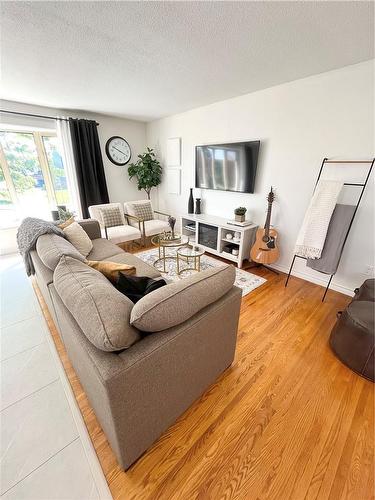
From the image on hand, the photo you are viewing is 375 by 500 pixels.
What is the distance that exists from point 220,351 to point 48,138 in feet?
13.5

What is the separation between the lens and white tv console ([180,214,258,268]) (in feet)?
9.09

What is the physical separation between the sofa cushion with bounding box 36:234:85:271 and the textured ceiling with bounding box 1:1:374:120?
1.39 metres

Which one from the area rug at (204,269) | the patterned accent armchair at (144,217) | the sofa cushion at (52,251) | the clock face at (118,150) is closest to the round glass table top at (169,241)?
the area rug at (204,269)

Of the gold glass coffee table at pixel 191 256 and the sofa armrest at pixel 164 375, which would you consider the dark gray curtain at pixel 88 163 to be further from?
the sofa armrest at pixel 164 375

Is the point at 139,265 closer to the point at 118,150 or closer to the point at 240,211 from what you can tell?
the point at 240,211

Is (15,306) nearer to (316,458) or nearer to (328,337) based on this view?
(316,458)

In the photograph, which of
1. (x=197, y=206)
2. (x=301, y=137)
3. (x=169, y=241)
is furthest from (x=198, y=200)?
(x=301, y=137)

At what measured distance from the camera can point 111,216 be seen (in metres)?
3.23

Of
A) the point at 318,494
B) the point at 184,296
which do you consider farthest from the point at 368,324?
the point at 184,296

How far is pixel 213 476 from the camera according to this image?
91cm

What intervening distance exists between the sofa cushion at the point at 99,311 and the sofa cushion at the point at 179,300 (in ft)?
0.16

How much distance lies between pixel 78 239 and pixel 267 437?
2.18 m

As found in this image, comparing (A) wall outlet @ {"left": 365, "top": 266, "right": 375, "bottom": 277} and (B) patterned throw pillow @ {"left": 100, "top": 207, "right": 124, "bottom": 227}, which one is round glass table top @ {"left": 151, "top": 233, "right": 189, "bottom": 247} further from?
(A) wall outlet @ {"left": 365, "top": 266, "right": 375, "bottom": 277}

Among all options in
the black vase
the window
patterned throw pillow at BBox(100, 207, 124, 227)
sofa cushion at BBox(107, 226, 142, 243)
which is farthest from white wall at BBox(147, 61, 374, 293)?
the window
